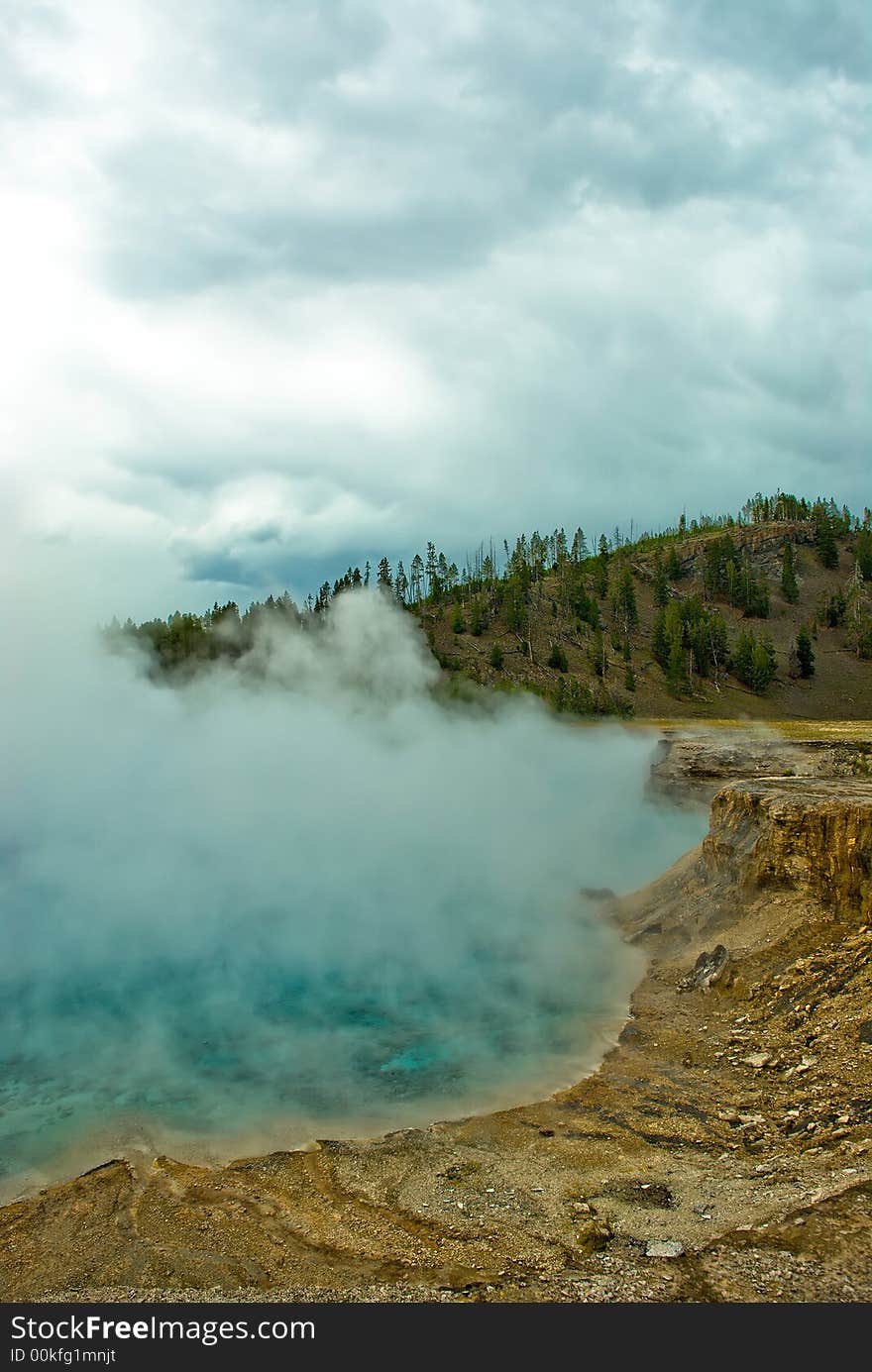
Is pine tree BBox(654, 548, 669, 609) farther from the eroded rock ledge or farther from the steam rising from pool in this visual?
the eroded rock ledge

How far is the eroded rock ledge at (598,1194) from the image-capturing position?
21.9 feet

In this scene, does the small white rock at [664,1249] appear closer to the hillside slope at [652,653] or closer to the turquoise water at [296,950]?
the turquoise water at [296,950]

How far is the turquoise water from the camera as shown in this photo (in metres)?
12.0

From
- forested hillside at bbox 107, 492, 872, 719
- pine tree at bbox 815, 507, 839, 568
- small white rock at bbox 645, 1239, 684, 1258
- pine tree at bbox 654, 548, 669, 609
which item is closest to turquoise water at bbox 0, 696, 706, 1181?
small white rock at bbox 645, 1239, 684, 1258

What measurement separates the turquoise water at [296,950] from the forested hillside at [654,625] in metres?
47.1

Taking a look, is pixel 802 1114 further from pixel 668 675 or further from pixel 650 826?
pixel 668 675

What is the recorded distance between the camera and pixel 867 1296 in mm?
5727

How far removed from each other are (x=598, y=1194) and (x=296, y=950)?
12.5 meters

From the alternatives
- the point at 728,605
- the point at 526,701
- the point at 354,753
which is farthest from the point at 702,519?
the point at 354,753

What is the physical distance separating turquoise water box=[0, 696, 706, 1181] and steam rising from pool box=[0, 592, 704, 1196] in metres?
0.07

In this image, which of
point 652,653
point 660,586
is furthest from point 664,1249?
point 660,586

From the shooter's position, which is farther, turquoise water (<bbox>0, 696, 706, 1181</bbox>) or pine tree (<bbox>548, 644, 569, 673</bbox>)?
pine tree (<bbox>548, 644, 569, 673</bbox>)

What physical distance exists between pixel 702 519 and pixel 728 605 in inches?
2294

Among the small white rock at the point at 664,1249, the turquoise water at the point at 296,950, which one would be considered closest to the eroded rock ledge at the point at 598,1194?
the small white rock at the point at 664,1249
